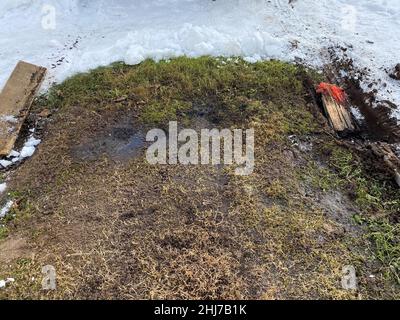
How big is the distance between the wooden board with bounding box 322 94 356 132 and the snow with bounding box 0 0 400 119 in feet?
2.78

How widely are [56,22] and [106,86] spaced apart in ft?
8.44

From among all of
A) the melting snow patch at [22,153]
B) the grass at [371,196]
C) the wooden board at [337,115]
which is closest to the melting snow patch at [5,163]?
the melting snow patch at [22,153]

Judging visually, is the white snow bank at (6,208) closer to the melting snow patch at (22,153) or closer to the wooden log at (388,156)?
the melting snow patch at (22,153)

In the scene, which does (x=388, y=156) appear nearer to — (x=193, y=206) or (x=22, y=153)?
(x=193, y=206)

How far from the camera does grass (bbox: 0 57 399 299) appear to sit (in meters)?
4.66

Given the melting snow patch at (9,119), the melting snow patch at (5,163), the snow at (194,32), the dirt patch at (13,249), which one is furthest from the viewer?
the snow at (194,32)

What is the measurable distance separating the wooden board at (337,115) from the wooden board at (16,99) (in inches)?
197

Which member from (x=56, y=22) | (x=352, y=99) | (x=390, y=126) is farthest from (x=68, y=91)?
(x=390, y=126)

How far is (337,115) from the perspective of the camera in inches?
269

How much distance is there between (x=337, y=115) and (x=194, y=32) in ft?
10.6

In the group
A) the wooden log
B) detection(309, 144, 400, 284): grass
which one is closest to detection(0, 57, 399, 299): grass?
detection(309, 144, 400, 284): grass

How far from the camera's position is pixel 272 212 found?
533 cm

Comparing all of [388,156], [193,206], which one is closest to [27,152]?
[193,206]

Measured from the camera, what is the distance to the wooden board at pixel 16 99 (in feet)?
20.9
